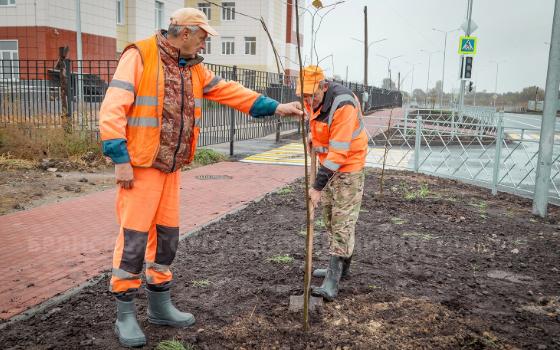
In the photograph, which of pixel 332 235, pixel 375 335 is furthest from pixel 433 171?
pixel 375 335

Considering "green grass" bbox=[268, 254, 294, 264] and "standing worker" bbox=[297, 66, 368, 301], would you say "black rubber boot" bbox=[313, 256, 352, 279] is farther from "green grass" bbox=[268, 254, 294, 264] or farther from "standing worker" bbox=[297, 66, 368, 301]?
"green grass" bbox=[268, 254, 294, 264]

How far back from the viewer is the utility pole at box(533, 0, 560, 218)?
22.5 ft

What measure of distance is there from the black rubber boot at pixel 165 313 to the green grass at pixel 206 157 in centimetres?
816

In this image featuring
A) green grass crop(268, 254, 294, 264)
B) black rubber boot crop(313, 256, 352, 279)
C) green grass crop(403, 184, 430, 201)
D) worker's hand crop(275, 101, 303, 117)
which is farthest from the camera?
green grass crop(403, 184, 430, 201)

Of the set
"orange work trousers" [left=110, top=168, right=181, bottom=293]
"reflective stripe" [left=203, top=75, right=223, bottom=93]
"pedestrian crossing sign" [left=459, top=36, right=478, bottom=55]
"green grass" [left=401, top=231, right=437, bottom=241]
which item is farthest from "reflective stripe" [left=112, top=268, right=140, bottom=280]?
"pedestrian crossing sign" [left=459, top=36, right=478, bottom=55]

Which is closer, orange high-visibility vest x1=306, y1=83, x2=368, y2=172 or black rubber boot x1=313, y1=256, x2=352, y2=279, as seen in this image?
orange high-visibility vest x1=306, y1=83, x2=368, y2=172

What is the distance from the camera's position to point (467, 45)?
21.1 meters

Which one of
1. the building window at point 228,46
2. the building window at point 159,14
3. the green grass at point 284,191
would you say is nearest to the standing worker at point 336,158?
the green grass at point 284,191

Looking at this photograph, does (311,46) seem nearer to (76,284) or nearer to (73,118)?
(76,284)

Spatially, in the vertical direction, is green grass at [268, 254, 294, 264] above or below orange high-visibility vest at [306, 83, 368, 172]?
below

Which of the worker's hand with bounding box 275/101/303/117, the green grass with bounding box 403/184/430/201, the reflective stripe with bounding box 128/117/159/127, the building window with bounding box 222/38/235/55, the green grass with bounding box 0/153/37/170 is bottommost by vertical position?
the green grass with bounding box 403/184/430/201

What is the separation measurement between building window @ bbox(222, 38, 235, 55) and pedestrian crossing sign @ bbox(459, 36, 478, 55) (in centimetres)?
2800

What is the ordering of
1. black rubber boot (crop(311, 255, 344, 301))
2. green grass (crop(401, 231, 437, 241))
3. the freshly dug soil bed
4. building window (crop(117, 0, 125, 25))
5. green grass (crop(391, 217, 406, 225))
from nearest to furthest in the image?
1. the freshly dug soil bed
2. black rubber boot (crop(311, 255, 344, 301))
3. green grass (crop(401, 231, 437, 241))
4. green grass (crop(391, 217, 406, 225))
5. building window (crop(117, 0, 125, 25))

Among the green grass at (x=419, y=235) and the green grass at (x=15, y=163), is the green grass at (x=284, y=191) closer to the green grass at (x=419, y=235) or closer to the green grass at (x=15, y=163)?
the green grass at (x=419, y=235)
